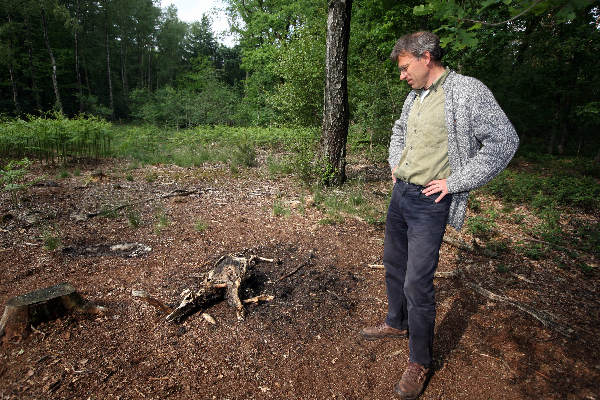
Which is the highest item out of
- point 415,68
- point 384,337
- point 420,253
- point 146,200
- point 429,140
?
point 415,68

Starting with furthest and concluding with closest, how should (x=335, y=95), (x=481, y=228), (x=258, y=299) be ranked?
1. (x=335, y=95)
2. (x=481, y=228)
3. (x=258, y=299)

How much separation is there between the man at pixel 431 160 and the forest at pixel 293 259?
11.9 inches

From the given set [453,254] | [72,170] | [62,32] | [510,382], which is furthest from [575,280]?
[62,32]

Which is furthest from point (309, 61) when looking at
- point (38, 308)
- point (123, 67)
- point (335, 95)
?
point (123, 67)

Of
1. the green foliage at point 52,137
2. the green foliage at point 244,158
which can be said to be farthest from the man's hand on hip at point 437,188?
the green foliage at point 52,137

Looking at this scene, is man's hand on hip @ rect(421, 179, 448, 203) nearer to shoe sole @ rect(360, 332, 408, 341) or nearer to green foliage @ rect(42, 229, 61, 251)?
shoe sole @ rect(360, 332, 408, 341)

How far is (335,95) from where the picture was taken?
6383 mm

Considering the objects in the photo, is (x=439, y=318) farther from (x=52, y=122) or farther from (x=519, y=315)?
(x=52, y=122)

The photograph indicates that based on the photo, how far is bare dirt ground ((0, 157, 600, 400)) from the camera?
2133 millimetres

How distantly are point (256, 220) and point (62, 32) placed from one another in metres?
32.1

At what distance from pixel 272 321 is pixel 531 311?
2393 millimetres

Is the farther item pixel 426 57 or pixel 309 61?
pixel 309 61

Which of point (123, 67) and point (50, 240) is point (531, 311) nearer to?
point (50, 240)

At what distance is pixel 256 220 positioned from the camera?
5070mm
